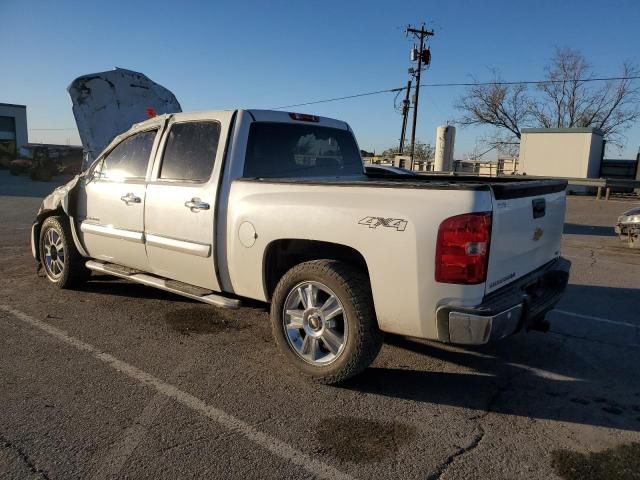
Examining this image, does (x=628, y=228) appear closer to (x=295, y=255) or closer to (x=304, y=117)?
(x=304, y=117)

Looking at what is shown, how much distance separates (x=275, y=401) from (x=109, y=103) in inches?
310

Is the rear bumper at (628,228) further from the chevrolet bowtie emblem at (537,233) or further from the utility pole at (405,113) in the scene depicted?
the utility pole at (405,113)

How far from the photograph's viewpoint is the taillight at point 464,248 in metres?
2.99

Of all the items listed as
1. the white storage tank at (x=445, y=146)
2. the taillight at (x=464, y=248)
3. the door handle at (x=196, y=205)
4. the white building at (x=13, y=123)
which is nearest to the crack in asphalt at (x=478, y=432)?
the taillight at (x=464, y=248)

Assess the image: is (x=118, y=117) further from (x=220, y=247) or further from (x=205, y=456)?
(x=205, y=456)

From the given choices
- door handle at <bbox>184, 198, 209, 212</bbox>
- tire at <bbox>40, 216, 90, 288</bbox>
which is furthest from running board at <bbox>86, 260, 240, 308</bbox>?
door handle at <bbox>184, 198, 209, 212</bbox>

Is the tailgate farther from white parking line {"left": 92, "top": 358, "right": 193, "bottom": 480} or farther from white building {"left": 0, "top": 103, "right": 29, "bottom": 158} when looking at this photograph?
white building {"left": 0, "top": 103, "right": 29, "bottom": 158}

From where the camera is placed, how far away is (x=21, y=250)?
8.46m

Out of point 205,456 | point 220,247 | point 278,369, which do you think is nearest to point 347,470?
point 205,456

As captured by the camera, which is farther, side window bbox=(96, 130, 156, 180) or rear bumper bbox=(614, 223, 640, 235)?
rear bumper bbox=(614, 223, 640, 235)

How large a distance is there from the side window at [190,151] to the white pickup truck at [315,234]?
0.01 meters

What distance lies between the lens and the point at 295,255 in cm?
410

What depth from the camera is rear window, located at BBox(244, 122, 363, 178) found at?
14.6ft

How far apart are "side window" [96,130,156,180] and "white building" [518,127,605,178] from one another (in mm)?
27243
